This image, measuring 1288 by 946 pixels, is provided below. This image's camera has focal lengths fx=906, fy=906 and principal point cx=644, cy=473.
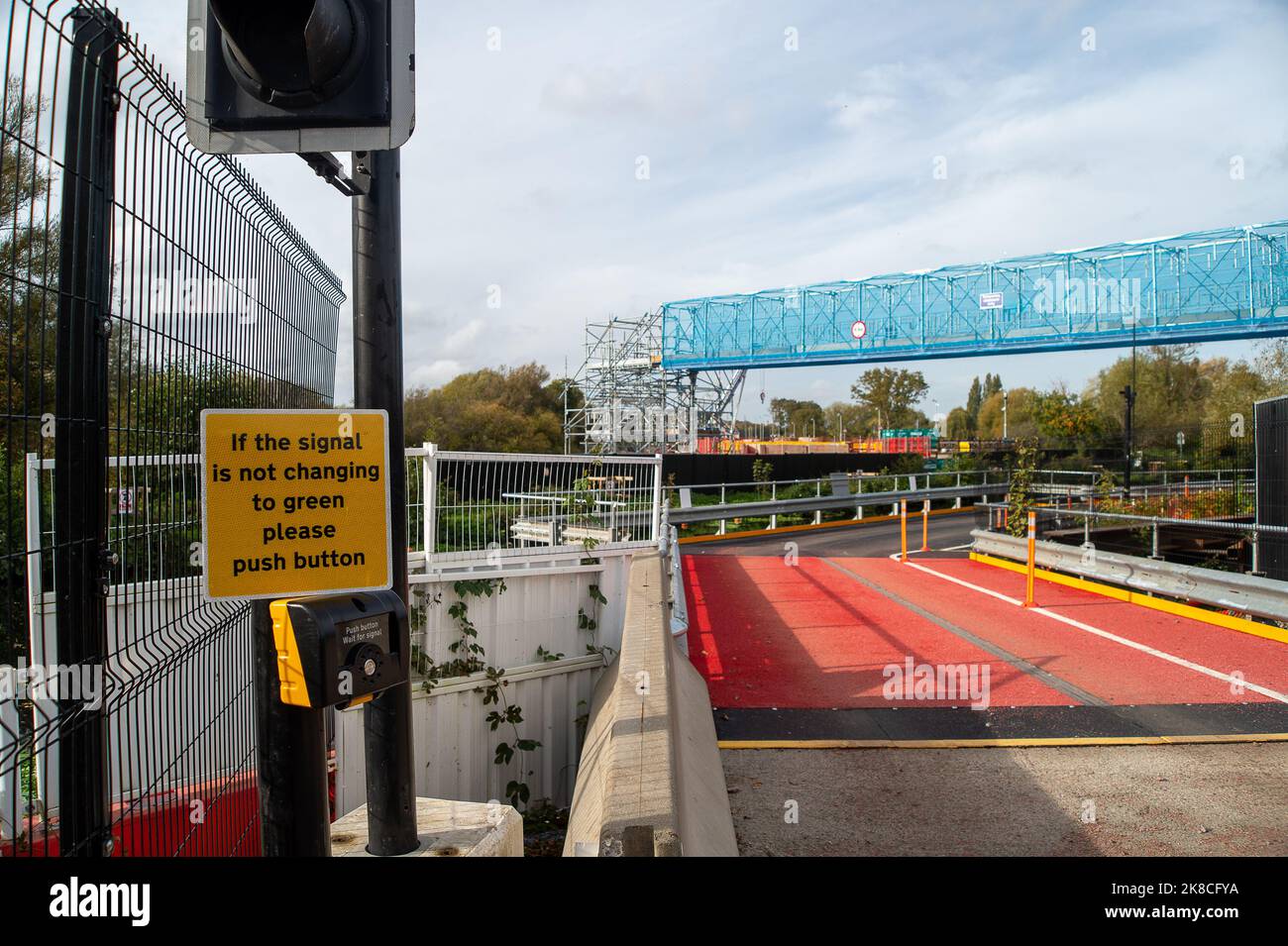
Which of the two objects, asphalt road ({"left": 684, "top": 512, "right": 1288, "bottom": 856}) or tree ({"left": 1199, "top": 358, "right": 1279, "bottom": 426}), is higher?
tree ({"left": 1199, "top": 358, "right": 1279, "bottom": 426})

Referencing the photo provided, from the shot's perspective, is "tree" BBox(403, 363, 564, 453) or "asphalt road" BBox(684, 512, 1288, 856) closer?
"asphalt road" BBox(684, 512, 1288, 856)

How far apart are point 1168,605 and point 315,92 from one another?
38.9ft

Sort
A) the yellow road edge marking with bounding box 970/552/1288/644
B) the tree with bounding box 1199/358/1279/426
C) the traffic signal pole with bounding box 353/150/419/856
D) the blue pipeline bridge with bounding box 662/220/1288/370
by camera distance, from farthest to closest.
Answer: the tree with bounding box 1199/358/1279/426
the blue pipeline bridge with bounding box 662/220/1288/370
the yellow road edge marking with bounding box 970/552/1288/644
the traffic signal pole with bounding box 353/150/419/856

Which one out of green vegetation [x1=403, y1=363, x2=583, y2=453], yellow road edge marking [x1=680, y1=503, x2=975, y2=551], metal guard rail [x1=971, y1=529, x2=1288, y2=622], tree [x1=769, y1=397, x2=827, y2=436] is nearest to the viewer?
metal guard rail [x1=971, y1=529, x2=1288, y2=622]

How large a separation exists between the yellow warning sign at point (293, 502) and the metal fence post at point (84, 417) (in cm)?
35

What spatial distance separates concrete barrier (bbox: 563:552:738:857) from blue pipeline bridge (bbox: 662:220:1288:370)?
108 feet

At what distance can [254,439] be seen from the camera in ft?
9.01

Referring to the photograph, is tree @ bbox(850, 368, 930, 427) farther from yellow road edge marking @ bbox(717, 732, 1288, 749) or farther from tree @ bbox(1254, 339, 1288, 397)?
yellow road edge marking @ bbox(717, 732, 1288, 749)

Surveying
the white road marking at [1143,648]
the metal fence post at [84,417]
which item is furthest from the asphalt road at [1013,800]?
the metal fence post at [84,417]

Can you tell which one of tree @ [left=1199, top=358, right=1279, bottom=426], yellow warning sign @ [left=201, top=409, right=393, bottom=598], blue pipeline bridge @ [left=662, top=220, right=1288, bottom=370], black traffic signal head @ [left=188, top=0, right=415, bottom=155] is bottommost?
yellow warning sign @ [left=201, top=409, right=393, bottom=598]

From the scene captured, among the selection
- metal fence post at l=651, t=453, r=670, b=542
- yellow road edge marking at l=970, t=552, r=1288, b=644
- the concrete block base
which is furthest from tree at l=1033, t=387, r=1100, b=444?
the concrete block base

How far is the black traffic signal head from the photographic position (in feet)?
9.65

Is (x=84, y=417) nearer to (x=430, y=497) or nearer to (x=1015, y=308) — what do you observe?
(x=430, y=497)
